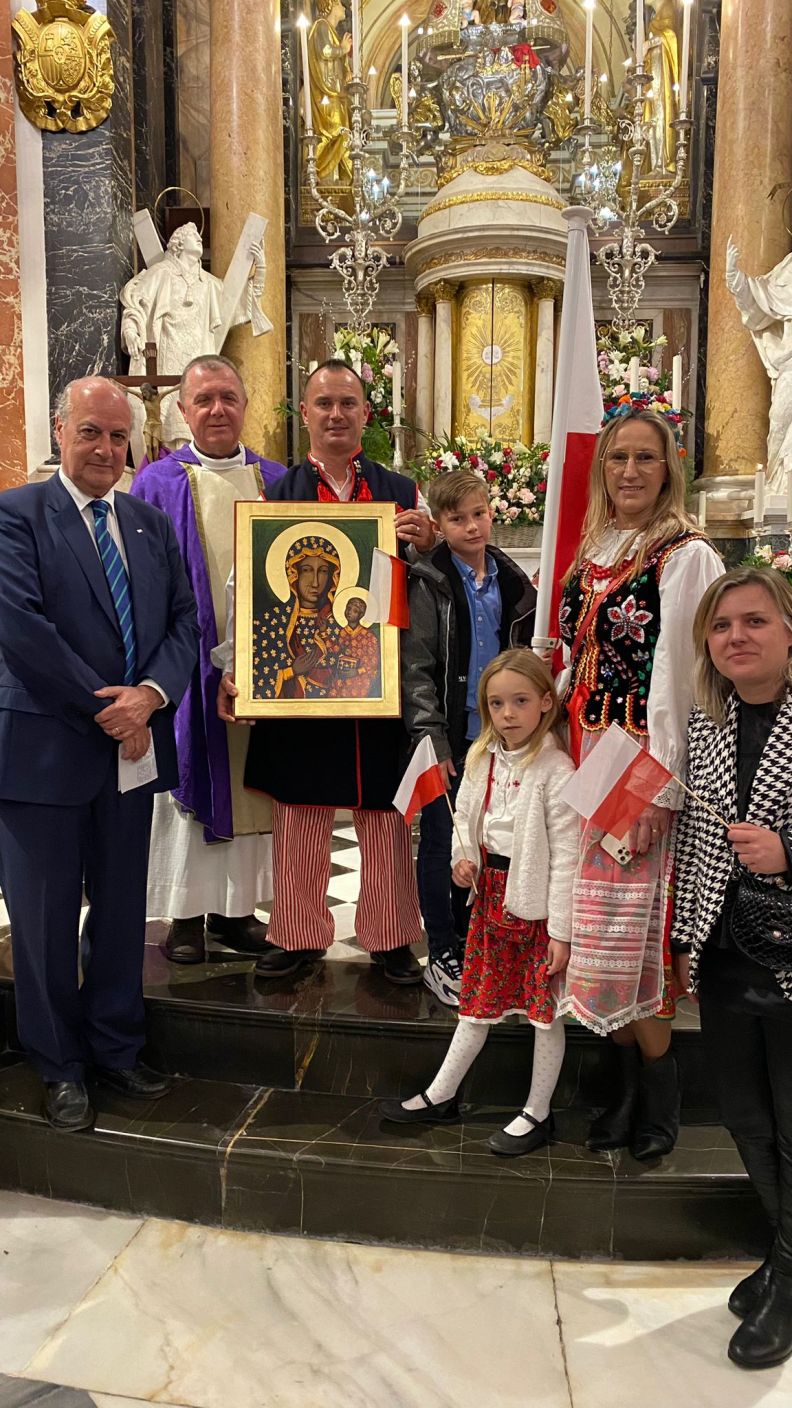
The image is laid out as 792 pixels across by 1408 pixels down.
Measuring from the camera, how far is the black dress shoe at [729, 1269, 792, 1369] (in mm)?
2133

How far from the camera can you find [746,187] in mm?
7969

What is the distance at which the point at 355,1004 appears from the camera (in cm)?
309

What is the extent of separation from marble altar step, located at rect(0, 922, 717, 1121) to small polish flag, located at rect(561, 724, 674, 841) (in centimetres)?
93

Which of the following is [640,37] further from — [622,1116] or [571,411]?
[622,1116]

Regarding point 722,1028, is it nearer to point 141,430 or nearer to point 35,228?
point 141,430

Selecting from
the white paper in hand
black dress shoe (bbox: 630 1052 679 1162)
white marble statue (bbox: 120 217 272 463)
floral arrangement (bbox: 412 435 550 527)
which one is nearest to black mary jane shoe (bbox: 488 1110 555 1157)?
black dress shoe (bbox: 630 1052 679 1162)

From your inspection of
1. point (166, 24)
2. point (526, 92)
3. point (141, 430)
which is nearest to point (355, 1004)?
point (141, 430)

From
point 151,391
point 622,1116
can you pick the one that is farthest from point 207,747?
point 151,391

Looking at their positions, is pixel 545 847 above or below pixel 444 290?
below

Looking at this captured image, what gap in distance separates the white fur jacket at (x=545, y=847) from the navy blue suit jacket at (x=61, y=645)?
1037mm

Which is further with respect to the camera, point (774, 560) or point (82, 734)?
point (774, 560)

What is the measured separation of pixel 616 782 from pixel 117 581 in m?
1.47

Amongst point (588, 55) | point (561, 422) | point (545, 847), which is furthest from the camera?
point (588, 55)

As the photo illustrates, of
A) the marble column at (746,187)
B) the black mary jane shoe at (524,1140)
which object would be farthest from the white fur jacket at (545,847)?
the marble column at (746,187)
